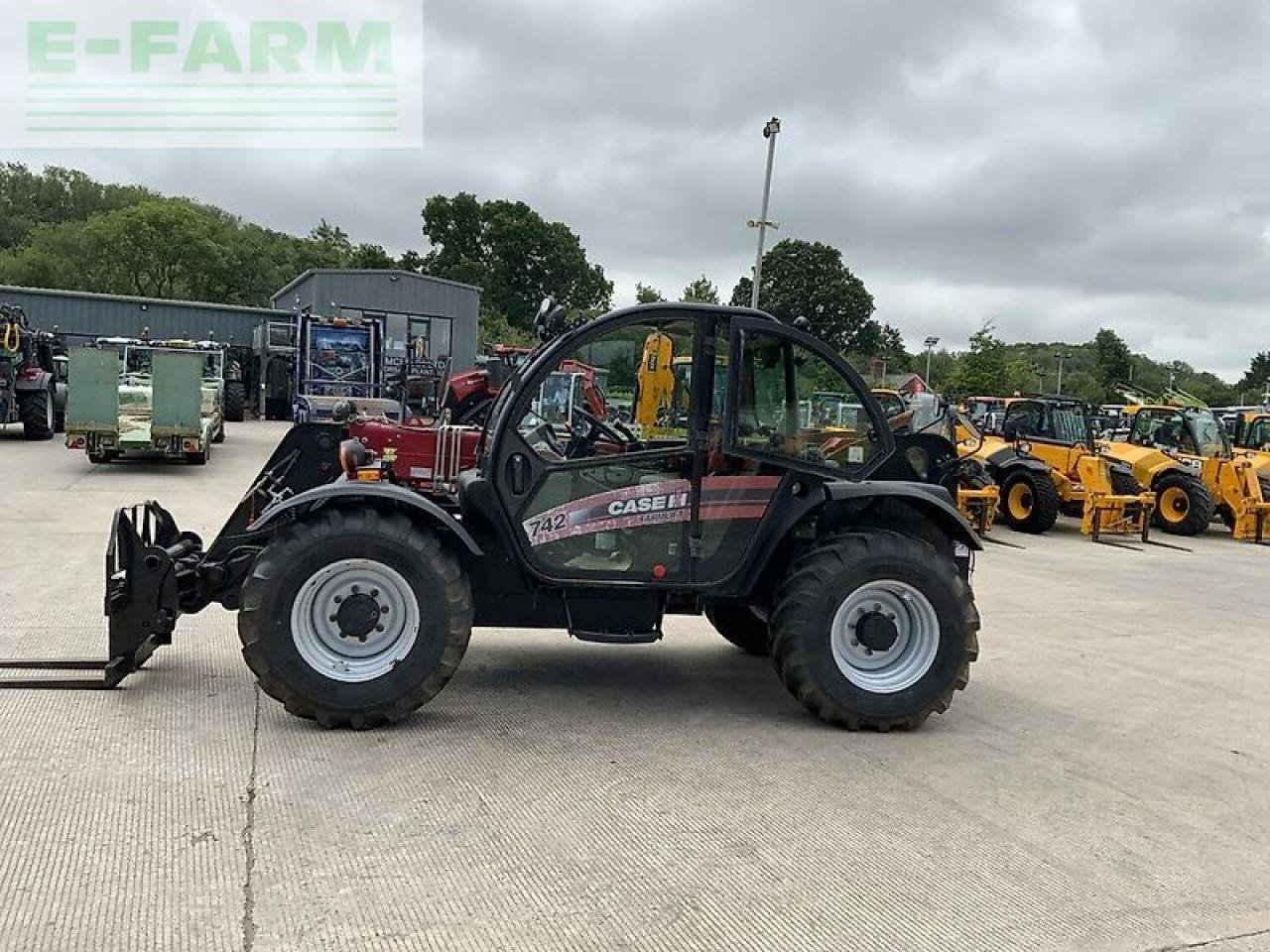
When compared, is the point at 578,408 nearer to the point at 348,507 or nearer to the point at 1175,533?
the point at 348,507

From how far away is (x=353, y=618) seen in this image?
4.72 m

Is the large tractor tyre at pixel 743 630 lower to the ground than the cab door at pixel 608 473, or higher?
lower

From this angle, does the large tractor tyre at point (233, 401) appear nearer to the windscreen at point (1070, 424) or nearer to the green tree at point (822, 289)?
the windscreen at point (1070, 424)

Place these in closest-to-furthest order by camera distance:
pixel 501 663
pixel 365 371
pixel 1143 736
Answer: pixel 1143 736 < pixel 501 663 < pixel 365 371

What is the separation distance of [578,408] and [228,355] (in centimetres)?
2856

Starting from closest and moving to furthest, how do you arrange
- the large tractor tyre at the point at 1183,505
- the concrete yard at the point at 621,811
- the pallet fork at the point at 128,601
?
1. the concrete yard at the point at 621,811
2. the pallet fork at the point at 128,601
3. the large tractor tyre at the point at 1183,505

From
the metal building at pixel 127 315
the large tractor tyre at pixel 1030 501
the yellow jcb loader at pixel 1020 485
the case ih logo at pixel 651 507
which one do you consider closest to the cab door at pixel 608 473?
the case ih logo at pixel 651 507

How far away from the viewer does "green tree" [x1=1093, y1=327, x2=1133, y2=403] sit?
6381cm

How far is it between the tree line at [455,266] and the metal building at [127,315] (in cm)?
1324

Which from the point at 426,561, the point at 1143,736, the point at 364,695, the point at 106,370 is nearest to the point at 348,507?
the point at 426,561

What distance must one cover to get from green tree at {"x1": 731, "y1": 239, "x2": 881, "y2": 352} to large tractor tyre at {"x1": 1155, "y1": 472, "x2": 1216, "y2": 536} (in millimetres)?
30121

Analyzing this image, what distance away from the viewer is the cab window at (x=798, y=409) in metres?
5.05

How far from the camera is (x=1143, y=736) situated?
5.30m

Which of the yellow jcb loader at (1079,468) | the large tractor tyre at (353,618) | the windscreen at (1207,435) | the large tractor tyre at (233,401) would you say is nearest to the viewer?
the large tractor tyre at (353,618)
